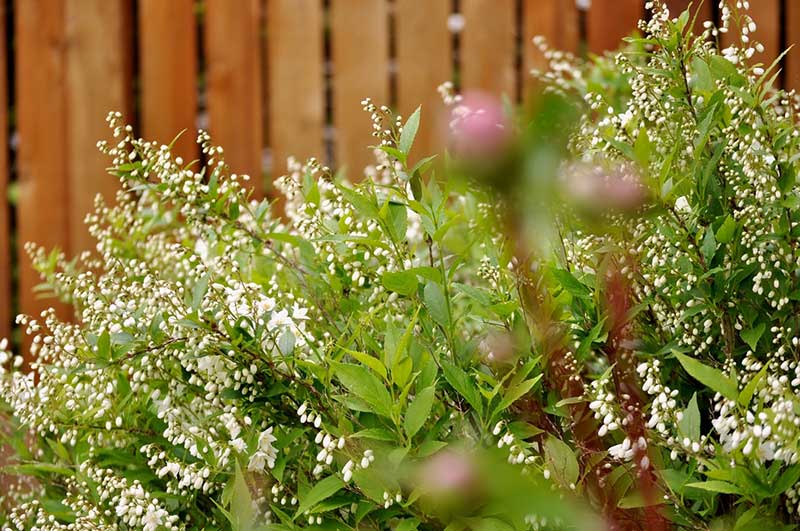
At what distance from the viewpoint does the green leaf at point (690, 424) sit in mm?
1256

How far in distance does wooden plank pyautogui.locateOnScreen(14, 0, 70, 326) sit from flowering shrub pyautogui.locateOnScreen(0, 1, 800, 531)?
9.64 feet

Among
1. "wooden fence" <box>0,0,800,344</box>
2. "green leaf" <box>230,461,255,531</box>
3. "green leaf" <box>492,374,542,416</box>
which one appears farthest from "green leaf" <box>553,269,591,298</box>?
"wooden fence" <box>0,0,800,344</box>

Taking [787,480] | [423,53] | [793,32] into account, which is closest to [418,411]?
[787,480]

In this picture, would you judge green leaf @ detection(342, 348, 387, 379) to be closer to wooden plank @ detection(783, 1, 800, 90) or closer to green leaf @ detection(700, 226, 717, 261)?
green leaf @ detection(700, 226, 717, 261)

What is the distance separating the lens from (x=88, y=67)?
454cm

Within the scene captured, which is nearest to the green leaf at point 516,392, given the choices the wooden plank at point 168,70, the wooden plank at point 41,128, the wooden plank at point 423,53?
the wooden plank at point 423,53

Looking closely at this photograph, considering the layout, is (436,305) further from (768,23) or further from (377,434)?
(768,23)

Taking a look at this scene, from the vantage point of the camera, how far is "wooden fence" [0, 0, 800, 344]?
4.30 meters

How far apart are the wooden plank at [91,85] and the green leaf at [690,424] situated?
141 inches

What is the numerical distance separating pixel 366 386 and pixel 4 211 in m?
3.70

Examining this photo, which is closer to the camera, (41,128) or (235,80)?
(235,80)

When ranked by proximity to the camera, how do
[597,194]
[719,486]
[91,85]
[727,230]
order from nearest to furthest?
[597,194], [719,486], [727,230], [91,85]

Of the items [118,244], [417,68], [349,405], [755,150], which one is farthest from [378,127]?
[417,68]

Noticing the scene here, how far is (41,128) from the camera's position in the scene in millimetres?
4559
